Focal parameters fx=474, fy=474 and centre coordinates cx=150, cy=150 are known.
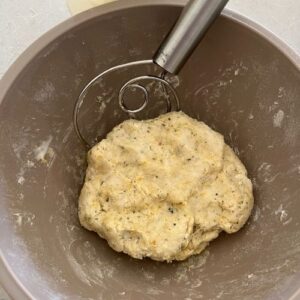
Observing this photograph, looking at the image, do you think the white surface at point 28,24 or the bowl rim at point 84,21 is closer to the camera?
the bowl rim at point 84,21

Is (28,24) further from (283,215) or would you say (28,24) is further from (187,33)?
(283,215)

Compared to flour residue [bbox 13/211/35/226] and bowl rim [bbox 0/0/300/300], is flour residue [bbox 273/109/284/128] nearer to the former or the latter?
bowl rim [bbox 0/0/300/300]

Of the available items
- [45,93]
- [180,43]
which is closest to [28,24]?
[45,93]

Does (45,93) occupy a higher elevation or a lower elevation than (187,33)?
lower

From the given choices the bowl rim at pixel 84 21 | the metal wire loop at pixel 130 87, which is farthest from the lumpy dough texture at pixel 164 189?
the bowl rim at pixel 84 21

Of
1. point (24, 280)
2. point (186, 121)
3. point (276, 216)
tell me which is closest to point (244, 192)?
point (276, 216)

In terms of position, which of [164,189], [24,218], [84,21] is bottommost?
[24,218]

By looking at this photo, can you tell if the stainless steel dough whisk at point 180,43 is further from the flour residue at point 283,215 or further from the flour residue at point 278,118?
the flour residue at point 283,215
